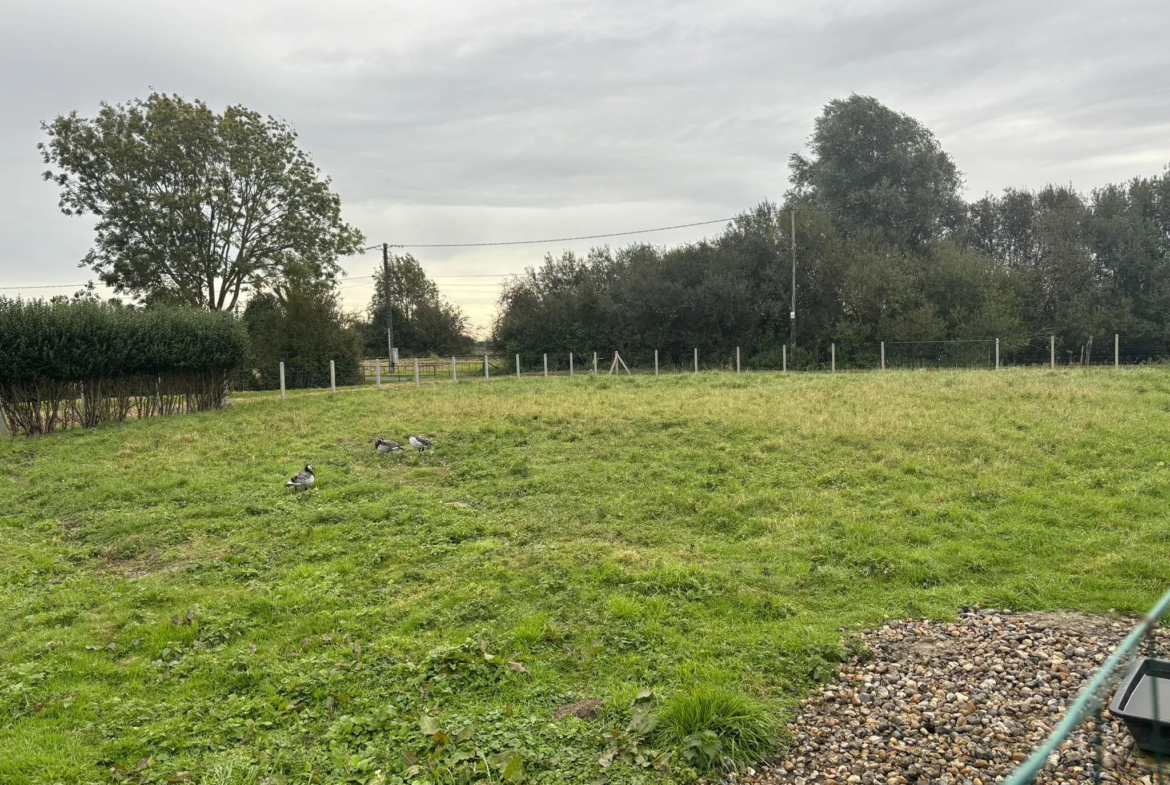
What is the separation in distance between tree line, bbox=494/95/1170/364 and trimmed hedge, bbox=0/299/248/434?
18.7 meters

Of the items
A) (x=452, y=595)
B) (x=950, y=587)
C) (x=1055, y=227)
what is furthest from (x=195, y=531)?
(x=1055, y=227)

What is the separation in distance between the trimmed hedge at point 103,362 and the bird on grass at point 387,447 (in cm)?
869

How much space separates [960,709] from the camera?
11.7ft

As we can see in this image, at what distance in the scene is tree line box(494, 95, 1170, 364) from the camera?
3108cm

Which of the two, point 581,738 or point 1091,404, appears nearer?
point 581,738

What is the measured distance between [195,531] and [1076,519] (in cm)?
859

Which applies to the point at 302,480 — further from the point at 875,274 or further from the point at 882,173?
the point at 882,173

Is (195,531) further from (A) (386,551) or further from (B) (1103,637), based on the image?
(B) (1103,637)

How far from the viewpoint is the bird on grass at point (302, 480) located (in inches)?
356

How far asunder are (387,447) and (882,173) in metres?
36.1

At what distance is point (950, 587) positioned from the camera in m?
5.25

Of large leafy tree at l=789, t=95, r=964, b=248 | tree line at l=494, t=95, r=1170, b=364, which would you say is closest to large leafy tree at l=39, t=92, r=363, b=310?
tree line at l=494, t=95, r=1170, b=364

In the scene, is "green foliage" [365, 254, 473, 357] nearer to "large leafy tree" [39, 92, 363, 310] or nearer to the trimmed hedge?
"large leafy tree" [39, 92, 363, 310]

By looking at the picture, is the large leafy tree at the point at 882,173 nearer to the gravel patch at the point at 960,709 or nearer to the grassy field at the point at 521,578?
the grassy field at the point at 521,578
